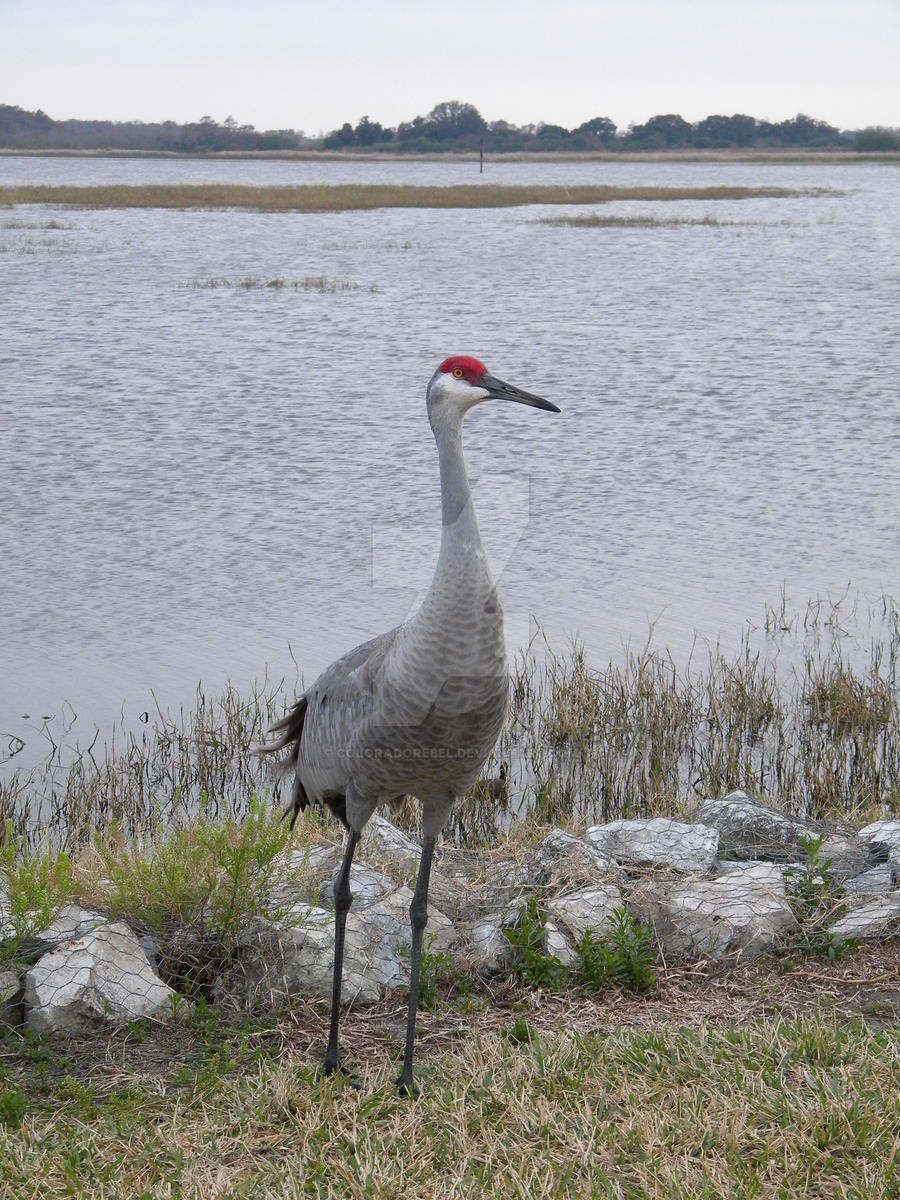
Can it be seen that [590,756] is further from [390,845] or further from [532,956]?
[532,956]

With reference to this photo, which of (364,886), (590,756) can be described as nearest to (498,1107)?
(364,886)

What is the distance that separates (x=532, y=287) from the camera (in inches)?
986

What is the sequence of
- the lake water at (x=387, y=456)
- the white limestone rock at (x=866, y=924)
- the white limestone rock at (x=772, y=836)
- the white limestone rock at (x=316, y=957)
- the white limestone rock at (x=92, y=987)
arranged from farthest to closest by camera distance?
the lake water at (x=387, y=456), the white limestone rock at (x=772, y=836), the white limestone rock at (x=866, y=924), the white limestone rock at (x=316, y=957), the white limestone rock at (x=92, y=987)

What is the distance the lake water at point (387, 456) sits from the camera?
8.62m

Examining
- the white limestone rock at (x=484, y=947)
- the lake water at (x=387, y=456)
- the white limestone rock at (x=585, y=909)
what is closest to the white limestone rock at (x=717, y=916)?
the white limestone rock at (x=585, y=909)

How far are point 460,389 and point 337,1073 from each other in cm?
192

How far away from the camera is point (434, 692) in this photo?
10.7 feet

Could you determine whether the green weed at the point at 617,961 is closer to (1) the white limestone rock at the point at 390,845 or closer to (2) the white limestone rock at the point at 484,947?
(2) the white limestone rock at the point at 484,947

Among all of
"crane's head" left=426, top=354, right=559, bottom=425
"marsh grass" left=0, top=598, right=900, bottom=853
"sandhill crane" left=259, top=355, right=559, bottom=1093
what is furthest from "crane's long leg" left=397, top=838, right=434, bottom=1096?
"marsh grass" left=0, top=598, right=900, bottom=853

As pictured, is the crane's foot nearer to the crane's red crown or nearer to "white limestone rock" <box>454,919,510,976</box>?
"white limestone rock" <box>454,919,510,976</box>

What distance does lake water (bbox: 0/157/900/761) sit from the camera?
339 inches

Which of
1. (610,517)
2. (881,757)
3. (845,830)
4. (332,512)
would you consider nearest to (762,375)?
(610,517)

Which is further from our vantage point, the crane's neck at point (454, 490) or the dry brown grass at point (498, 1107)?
the crane's neck at point (454, 490)

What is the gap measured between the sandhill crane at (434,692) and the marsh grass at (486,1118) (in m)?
0.26
